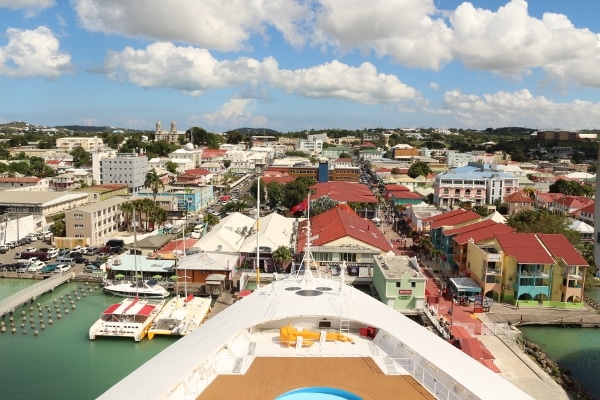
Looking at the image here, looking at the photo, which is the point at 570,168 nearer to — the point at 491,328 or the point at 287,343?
the point at 491,328

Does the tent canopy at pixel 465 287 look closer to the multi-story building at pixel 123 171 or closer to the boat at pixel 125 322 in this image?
the boat at pixel 125 322

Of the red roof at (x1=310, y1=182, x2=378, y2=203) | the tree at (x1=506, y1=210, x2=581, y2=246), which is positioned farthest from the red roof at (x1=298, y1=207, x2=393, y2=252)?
the red roof at (x1=310, y1=182, x2=378, y2=203)

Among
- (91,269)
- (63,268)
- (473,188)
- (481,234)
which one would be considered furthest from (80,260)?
(473,188)

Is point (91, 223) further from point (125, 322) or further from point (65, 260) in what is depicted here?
point (125, 322)

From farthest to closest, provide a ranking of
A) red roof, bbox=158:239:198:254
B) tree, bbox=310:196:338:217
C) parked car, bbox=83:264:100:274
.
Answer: tree, bbox=310:196:338:217 → red roof, bbox=158:239:198:254 → parked car, bbox=83:264:100:274

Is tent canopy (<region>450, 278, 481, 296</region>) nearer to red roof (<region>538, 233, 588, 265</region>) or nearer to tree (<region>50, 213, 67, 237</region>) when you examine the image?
red roof (<region>538, 233, 588, 265</region>)
